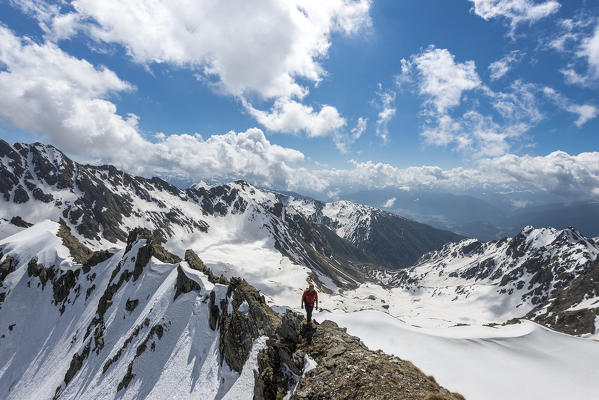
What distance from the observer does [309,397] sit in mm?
14945

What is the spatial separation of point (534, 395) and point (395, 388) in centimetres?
1638

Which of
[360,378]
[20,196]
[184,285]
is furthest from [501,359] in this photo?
[20,196]

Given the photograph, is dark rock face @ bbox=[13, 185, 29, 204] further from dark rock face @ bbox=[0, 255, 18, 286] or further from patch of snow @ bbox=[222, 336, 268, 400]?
patch of snow @ bbox=[222, 336, 268, 400]

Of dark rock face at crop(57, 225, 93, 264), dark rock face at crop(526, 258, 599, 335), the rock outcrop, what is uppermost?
dark rock face at crop(526, 258, 599, 335)

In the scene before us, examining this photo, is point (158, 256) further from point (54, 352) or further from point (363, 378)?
point (363, 378)

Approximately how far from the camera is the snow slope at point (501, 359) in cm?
2133

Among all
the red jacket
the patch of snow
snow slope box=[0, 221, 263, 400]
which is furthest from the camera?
snow slope box=[0, 221, 263, 400]

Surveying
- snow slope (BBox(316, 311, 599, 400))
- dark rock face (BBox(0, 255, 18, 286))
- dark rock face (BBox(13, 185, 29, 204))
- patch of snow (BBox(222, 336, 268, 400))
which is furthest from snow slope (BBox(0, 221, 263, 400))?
dark rock face (BBox(13, 185, 29, 204))

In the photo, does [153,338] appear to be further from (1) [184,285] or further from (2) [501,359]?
(2) [501,359]

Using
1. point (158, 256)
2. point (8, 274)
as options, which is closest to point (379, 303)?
point (158, 256)

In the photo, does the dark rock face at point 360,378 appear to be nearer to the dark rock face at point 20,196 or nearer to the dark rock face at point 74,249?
the dark rock face at point 74,249

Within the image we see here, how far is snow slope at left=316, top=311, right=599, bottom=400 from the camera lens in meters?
21.3

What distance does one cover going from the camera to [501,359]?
2509 cm

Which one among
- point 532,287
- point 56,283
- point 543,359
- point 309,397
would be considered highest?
point 532,287
